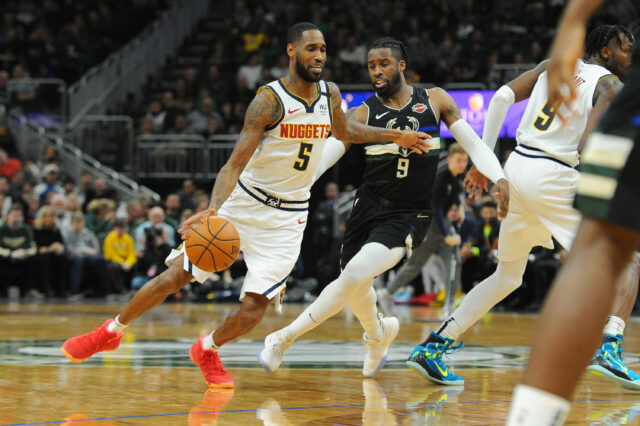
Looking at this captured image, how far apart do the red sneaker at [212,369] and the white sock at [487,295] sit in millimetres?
1357

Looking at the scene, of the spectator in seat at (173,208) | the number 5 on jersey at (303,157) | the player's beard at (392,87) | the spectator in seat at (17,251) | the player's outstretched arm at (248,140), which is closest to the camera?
the player's outstretched arm at (248,140)

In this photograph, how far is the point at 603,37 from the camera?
5.67m

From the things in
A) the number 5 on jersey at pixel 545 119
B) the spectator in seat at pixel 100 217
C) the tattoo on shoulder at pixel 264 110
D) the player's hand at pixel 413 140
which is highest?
the number 5 on jersey at pixel 545 119

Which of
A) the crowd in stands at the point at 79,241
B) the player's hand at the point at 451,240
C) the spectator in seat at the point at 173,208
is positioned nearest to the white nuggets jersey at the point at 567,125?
the player's hand at the point at 451,240

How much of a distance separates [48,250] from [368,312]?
10.2m

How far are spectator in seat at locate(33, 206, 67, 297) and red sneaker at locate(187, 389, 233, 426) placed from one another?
1051 centimetres

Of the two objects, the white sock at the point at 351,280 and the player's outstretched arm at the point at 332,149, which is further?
the player's outstretched arm at the point at 332,149

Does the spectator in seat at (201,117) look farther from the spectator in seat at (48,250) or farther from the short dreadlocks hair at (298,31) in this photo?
the short dreadlocks hair at (298,31)

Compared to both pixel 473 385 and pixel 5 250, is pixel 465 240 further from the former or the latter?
pixel 473 385

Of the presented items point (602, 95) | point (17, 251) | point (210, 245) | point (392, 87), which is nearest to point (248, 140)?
point (210, 245)

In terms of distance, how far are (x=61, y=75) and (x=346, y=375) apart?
16469 millimetres

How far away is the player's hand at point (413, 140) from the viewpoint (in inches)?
218

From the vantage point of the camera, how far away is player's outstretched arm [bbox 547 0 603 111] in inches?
92.7

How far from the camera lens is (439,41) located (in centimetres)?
1991
